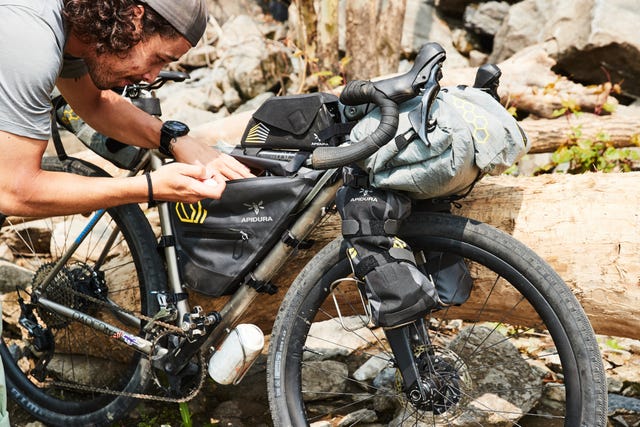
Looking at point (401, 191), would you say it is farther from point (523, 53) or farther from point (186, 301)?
point (523, 53)

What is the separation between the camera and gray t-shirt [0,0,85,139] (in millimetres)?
2053

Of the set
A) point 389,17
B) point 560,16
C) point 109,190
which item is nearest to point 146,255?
point 109,190

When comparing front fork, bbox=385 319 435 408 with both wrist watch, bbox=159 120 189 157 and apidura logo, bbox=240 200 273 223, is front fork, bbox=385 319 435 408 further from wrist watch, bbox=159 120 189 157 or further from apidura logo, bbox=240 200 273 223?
wrist watch, bbox=159 120 189 157

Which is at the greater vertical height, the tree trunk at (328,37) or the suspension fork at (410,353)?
the tree trunk at (328,37)

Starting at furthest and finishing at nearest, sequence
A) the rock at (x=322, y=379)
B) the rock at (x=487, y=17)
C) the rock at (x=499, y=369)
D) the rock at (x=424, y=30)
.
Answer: the rock at (x=424, y=30)
the rock at (x=487, y=17)
the rock at (x=322, y=379)
the rock at (x=499, y=369)

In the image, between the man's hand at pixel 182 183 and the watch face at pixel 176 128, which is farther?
the watch face at pixel 176 128

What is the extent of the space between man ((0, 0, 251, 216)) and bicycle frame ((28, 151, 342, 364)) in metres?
0.36

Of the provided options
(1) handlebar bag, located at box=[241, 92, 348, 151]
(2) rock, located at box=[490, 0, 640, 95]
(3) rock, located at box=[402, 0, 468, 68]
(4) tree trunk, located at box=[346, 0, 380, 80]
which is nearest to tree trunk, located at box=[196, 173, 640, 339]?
(1) handlebar bag, located at box=[241, 92, 348, 151]

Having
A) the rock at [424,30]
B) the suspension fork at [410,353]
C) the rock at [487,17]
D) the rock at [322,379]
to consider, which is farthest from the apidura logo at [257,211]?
the rock at [487,17]

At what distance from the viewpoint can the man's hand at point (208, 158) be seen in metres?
2.75

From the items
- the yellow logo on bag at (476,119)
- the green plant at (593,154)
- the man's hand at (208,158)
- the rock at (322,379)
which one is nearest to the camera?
the yellow logo on bag at (476,119)

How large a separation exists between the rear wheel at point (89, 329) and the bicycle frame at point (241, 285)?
8cm

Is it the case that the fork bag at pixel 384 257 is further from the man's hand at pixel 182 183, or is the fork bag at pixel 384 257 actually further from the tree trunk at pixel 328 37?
the tree trunk at pixel 328 37

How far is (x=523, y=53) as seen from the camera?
21.3 feet
